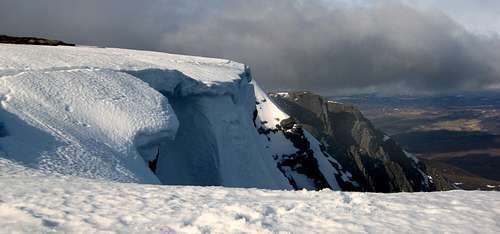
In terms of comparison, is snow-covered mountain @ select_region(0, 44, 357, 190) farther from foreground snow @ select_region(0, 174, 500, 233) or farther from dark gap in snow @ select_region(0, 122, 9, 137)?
foreground snow @ select_region(0, 174, 500, 233)

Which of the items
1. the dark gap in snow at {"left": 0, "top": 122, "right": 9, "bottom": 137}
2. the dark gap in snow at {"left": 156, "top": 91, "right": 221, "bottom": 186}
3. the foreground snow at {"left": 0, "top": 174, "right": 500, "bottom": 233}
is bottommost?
the dark gap in snow at {"left": 156, "top": 91, "right": 221, "bottom": 186}

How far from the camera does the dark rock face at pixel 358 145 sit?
11262 centimetres

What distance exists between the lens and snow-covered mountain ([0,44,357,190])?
1719 centimetres

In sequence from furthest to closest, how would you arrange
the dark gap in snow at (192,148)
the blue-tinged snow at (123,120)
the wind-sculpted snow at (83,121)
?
the dark gap in snow at (192,148)
the blue-tinged snow at (123,120)
the wind-sculpted snow at (83,121)

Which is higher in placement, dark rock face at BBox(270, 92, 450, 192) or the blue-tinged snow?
the blue-tinged snow

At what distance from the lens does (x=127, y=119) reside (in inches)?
879

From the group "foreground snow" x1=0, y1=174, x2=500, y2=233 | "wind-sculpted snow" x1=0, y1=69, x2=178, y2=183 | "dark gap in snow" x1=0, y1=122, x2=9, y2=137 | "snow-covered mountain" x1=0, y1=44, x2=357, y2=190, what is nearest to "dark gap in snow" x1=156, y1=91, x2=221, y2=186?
"snow-covered mountain" x1=0, y1=44, x2=357, y2=190

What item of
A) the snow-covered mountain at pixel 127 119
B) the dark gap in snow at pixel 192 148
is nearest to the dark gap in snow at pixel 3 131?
the snow-covered mountain at pixel 127 119

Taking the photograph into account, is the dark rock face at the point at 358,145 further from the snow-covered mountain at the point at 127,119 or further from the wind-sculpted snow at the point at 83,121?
the wind-sculpted snow at the point at 83,121

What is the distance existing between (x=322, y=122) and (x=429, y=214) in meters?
129

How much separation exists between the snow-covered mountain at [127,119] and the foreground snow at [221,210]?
4.49 metres

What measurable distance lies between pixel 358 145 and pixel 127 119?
4244 inches

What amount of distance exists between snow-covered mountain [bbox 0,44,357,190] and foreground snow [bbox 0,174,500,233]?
4486mm

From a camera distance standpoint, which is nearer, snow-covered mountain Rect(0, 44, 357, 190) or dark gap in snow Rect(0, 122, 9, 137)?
dark gap in snow Rect(0, 122, 9, 137)
